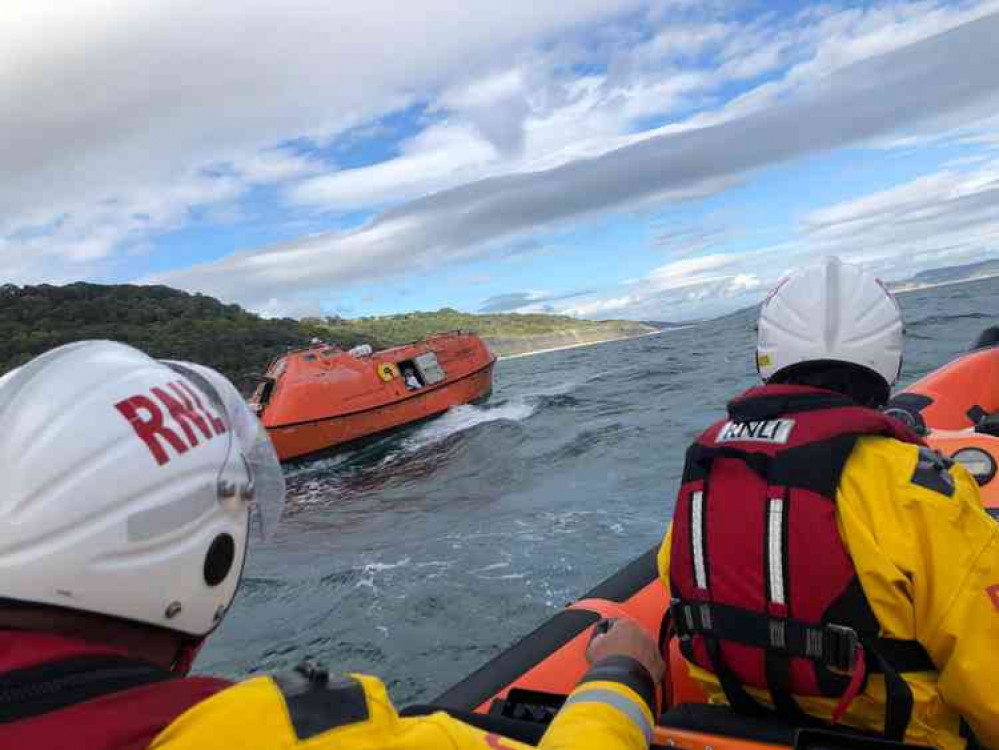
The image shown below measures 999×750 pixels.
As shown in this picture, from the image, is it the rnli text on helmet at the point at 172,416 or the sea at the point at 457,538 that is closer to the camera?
the rnli text on helmet at the point at 172,416

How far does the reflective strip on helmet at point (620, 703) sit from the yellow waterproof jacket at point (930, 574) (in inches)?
23.6

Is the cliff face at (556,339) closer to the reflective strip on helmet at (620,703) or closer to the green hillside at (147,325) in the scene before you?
the green hillside at (147,325)

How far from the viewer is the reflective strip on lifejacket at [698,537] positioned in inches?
72.6

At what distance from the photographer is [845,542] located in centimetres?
163

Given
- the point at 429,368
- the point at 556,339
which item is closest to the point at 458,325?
the point at 556,339

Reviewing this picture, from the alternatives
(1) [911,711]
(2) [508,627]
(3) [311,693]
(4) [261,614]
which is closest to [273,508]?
(3) [311,693]

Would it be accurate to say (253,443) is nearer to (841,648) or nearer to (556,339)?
(841,648)

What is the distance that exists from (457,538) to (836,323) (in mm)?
5529

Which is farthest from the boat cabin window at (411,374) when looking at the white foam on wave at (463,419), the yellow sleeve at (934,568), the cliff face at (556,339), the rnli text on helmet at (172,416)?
the cliff face at (556,339)

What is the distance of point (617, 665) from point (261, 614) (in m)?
5.00

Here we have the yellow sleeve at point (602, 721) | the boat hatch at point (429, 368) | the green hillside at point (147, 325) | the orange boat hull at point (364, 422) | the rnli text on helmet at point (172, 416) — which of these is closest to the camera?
the rnli text on helmet at point (172, 416)

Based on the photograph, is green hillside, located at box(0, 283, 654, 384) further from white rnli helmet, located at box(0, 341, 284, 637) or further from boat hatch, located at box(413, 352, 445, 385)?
white rnli helmet, located at box(0, 341, 284, 637)

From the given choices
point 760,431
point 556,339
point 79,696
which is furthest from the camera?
point 556,339

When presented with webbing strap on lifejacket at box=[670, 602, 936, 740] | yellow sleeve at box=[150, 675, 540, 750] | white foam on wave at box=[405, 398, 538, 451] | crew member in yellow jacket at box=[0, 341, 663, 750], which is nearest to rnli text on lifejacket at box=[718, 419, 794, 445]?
webbing strap on lifejacket at box=[670, 602, 936, 740]
